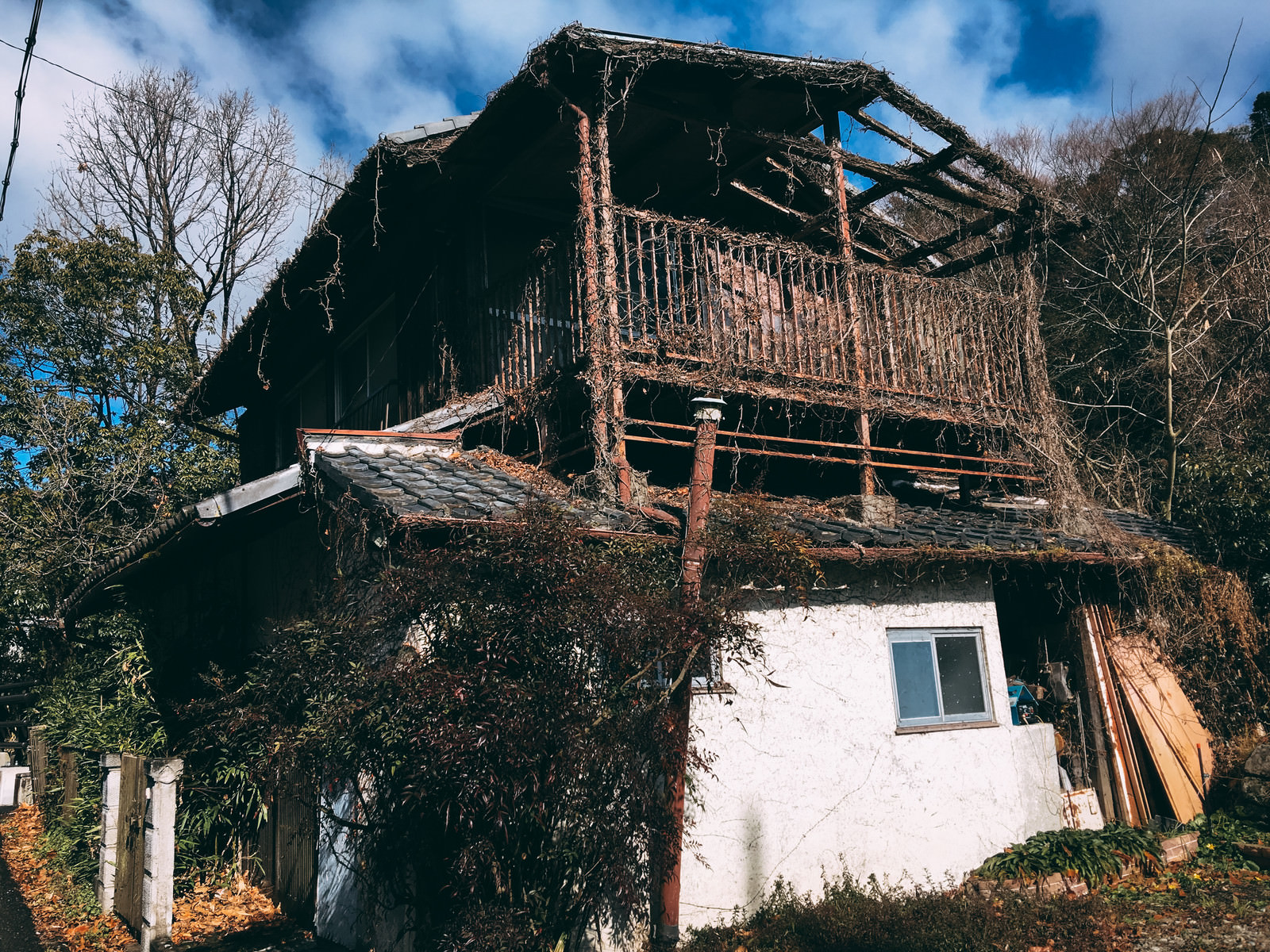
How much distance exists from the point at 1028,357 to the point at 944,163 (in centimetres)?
247

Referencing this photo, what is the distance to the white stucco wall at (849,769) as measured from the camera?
6.69 m

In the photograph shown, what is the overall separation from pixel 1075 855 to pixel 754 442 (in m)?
4.80

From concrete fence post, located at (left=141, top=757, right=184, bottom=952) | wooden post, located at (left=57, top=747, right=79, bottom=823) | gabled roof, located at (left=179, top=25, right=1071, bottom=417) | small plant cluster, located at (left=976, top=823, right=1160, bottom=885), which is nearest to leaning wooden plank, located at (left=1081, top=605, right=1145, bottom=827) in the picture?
small plant cluster, located at (left=976, top=823, right=1160, bottom=885)

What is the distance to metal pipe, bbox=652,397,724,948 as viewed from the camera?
17.0 feet

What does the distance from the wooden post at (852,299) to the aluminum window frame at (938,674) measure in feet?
5.06

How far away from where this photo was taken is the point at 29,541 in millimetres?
17203

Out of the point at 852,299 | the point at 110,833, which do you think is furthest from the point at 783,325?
the point at 110,833

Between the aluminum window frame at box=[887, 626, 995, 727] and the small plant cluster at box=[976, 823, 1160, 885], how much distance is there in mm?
1103

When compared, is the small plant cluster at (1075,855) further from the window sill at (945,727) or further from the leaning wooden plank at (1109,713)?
the window sill at (945,727)

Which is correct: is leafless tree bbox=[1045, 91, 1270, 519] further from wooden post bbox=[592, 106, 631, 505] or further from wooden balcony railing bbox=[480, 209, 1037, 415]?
wooden post bbox=[592, 106, 631, 505]

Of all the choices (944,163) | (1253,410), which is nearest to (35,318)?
(944,163)

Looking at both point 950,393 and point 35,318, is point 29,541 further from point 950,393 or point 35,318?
point 950,393

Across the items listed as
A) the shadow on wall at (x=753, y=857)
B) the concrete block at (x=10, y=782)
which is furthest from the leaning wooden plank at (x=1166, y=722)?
the concrete block at (x=10, y=782)

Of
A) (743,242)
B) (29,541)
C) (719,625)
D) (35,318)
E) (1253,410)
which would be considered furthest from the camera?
(35,318)
